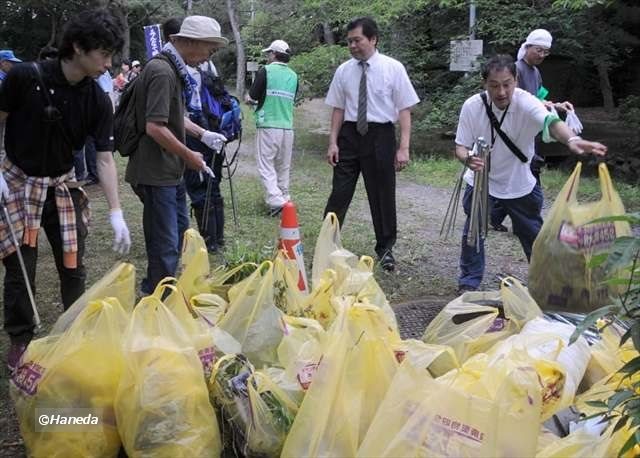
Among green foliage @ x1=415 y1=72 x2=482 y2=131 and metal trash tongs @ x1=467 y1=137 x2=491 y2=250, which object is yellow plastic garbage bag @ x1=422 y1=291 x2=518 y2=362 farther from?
green foliage @ x1=415 y1=72 x2=482 y2=131

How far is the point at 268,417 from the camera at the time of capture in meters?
2.08

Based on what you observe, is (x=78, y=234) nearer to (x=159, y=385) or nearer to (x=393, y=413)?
(x=159, y=385)

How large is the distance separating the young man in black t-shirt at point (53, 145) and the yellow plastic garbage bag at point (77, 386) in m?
0.70

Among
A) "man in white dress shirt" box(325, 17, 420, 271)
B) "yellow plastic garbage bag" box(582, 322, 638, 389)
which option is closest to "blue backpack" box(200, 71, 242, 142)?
"man in white dress shirt" box(325, 17, 420, 271)

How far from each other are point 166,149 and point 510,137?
2006 mm

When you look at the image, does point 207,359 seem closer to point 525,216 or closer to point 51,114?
point 51,114

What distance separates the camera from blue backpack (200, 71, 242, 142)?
16.5 feet

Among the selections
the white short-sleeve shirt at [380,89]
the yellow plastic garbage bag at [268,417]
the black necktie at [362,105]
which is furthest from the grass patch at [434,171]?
the yellow plastic garbage bag at [268,417]

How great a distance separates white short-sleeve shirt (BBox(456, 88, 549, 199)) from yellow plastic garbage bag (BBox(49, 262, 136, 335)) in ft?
7.48

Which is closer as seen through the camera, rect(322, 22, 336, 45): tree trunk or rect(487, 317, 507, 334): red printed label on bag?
rect(487, 317, 507, 334): red printed label on bag

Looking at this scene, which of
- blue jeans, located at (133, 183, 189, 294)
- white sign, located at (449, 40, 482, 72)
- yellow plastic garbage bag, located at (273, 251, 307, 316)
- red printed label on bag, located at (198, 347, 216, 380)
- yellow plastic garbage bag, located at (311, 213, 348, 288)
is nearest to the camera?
red printed label on bag, located at (198, 347, 216, 380)

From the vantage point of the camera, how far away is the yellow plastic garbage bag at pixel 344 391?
1.91 m

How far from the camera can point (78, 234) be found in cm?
290

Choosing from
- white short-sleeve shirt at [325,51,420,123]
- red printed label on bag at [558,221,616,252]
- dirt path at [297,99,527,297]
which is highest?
white short-sleeve shirt at [325,51,420,123]
